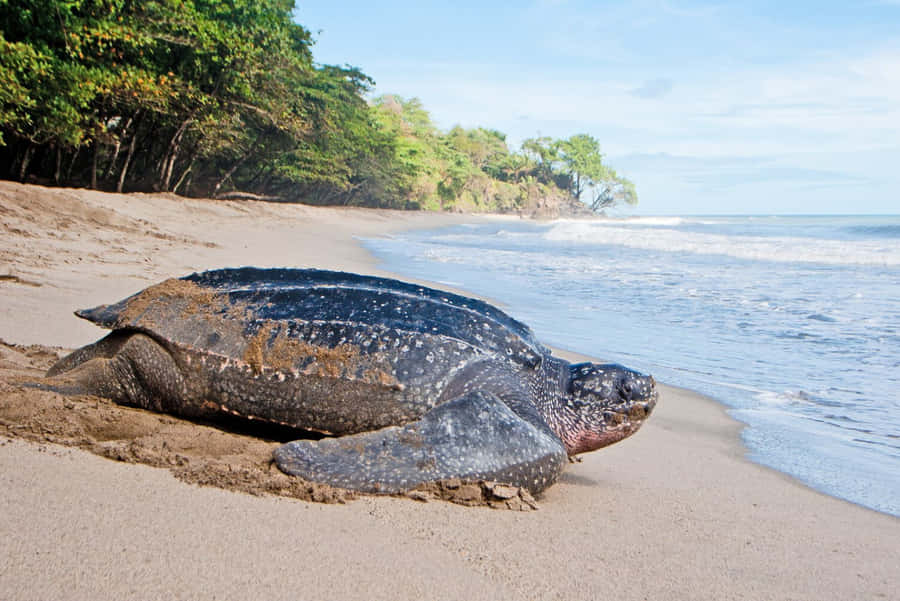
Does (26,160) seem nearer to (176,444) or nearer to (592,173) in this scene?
(176,444)

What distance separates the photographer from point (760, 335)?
20.0 ft

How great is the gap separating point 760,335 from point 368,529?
544 cm

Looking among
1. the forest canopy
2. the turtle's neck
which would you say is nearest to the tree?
the forest canopy

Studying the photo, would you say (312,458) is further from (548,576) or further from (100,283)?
(100,283)

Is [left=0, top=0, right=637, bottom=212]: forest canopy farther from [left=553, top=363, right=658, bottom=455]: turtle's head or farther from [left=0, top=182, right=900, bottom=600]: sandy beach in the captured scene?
[left=553, top=363, right=658, bottom=455]: turtle's head

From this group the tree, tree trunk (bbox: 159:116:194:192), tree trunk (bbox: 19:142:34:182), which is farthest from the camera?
the tree

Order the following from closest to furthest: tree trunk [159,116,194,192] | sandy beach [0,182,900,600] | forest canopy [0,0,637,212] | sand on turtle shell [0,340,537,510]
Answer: sandy beach [0,182,900,600] < sand on turtle shell [0,340,537,510] < forest canopy [0,0,637,212] < tree trunk [159,116,194,192]

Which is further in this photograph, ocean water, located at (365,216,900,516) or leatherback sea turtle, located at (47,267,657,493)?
ocean water, located at (365,216,900,516)

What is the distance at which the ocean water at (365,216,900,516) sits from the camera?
3.24 m

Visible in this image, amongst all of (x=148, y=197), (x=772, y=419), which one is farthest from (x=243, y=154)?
(x=772, y=419)

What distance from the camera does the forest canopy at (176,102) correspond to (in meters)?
9.44

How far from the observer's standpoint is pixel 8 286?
4.55 m

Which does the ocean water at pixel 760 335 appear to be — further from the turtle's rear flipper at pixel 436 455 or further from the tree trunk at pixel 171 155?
the tree trunk at pixel 171 155

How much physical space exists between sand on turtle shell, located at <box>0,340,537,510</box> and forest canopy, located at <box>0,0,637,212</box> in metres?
7.84
